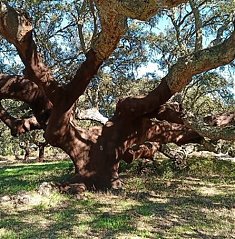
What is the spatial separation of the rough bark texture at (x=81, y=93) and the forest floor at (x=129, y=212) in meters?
0.93

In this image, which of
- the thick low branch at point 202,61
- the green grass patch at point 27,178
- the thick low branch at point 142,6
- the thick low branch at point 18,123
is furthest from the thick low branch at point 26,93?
the thick low branch at point 142,6

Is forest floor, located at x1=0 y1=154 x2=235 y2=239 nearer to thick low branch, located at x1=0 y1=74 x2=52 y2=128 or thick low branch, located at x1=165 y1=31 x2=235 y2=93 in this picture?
thick low branch, located at x1=0 y1=74 x2=52 y2=128

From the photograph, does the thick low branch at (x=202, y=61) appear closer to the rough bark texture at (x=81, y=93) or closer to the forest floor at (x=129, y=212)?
the rough bark texture at (x=81, y=93)

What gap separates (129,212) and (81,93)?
290 centimetres

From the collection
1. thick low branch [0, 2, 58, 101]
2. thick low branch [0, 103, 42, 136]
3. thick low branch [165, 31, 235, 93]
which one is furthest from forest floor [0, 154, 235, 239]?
thick low branch [165, 31, 235, 93]

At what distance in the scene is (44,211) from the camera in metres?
6.75

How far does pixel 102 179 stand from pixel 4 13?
4.12 metres

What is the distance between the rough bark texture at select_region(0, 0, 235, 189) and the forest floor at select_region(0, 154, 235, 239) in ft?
3.06

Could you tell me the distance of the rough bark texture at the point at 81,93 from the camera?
279 inches

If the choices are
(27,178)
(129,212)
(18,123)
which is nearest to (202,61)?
(129,212)

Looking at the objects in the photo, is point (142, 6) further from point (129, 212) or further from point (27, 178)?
point (27, 178)

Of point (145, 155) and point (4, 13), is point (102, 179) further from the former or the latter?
Result: point (4, 13)

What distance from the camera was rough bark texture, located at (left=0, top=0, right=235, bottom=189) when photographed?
7078 millimetres

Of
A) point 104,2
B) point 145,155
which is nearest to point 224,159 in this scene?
point 145,155
